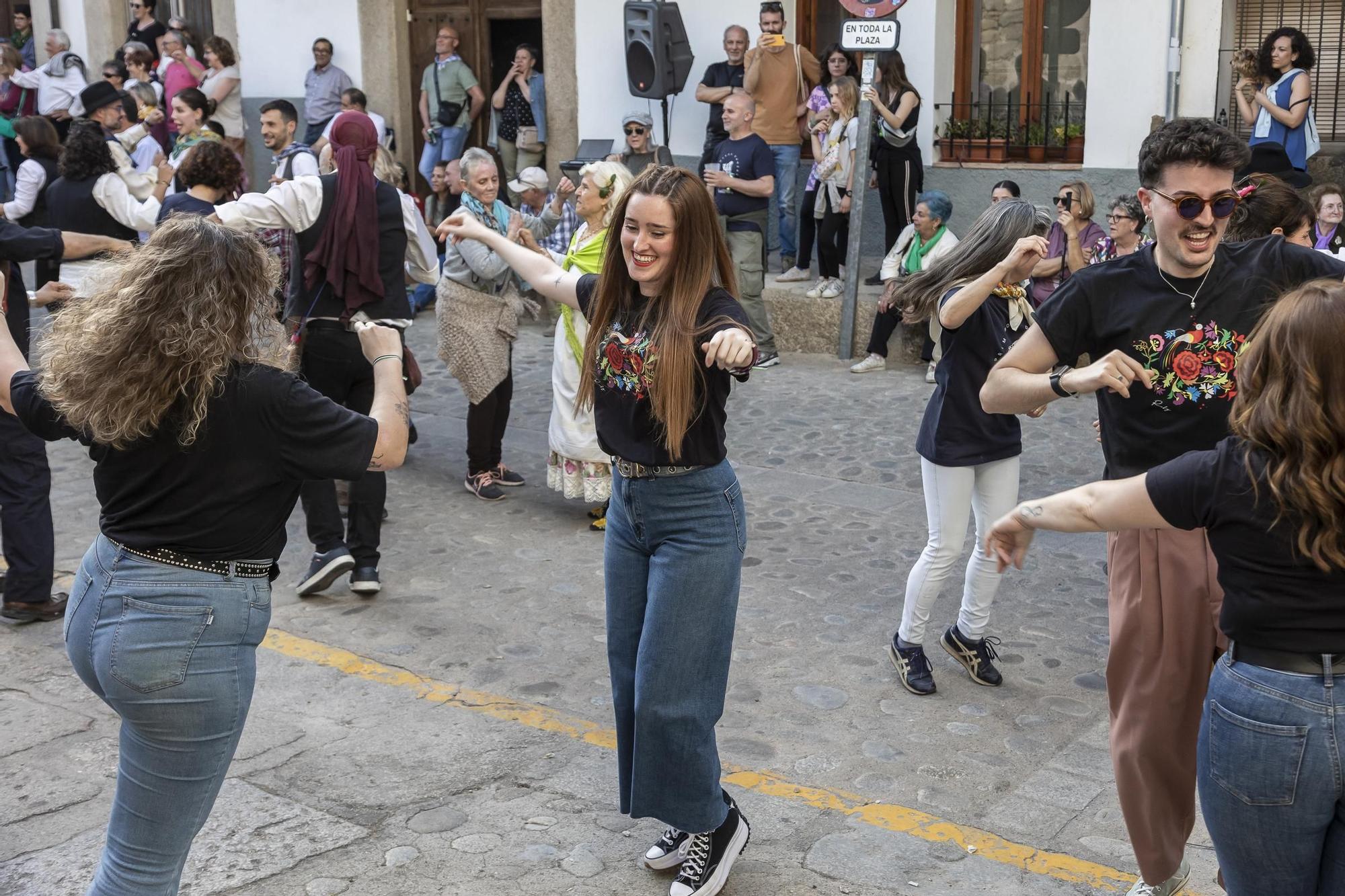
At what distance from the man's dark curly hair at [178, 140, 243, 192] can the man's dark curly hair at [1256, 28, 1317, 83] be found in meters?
7.00

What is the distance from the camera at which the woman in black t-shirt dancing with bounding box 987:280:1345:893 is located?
2.53 m

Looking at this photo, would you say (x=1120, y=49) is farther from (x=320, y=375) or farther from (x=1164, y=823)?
(x=1164, y=823)

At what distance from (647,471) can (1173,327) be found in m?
1.30

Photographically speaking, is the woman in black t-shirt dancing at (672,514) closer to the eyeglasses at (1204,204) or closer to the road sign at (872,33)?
the eyeglasses at (1204,204)

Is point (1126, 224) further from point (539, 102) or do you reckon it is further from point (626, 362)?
point (539, 102)

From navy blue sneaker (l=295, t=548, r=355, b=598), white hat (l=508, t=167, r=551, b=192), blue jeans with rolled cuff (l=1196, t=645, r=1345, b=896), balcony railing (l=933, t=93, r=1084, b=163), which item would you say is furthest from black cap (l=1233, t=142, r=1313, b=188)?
blue jeans with rolled cuff (l=1196, t=645, r=1345, b=896)

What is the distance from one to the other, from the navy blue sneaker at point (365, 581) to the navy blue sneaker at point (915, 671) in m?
2.30

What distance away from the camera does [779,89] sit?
40.1 ft

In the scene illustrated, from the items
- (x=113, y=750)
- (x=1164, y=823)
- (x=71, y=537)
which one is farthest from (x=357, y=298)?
(x=1164, y=823)

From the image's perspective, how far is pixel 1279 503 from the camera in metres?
2.56

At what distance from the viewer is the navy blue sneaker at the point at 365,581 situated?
644 centimetres

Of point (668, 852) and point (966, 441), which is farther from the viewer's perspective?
point (966, 441)

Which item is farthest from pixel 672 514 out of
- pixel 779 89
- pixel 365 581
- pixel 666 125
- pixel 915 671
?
pixel 666 125

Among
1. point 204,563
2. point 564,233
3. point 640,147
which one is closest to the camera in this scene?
point 204,563
